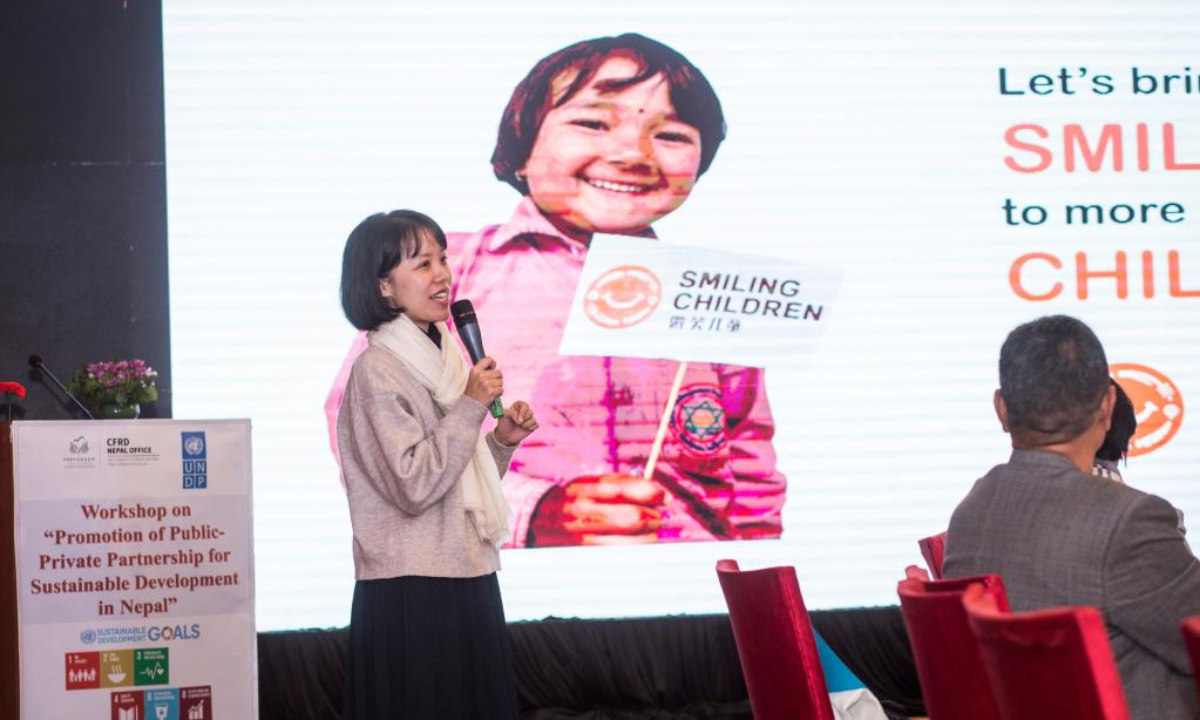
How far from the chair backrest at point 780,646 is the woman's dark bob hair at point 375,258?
947mm

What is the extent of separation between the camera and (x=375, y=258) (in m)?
2.61

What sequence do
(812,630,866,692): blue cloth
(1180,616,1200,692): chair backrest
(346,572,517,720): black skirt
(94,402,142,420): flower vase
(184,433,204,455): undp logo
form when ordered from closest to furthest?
1. (1180,616,1200,692): chair backrest
2. (812,630,866,692): blue cloth
3. (346,572,517,720): black skirt
4. (184,433,204,455): undp logo
5. (94,402,142,420): flower vase

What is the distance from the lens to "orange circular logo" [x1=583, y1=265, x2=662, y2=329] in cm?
479

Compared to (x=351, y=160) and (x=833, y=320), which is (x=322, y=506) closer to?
(x=351, y=160)

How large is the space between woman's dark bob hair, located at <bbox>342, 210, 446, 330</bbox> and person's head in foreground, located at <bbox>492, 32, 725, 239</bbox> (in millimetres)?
2160

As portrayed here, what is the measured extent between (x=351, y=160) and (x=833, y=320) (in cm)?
183

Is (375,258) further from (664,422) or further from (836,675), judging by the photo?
(664,422)

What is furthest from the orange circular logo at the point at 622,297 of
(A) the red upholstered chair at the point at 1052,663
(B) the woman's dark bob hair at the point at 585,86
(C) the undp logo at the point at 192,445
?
(A) the red upholstered chair at the point at 1052,663

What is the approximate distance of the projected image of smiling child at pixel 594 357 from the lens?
15.6ft

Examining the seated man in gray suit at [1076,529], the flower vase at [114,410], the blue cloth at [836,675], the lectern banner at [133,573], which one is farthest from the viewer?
the flower vase at [114,410]

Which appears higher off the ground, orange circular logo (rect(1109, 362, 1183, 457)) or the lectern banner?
orange circular logo (rect(1109, 362, 1183, 457))

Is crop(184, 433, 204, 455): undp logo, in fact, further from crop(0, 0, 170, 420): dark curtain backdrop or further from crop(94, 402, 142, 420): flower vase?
crop(0, 0, 170, 420): dark curtain backdrop

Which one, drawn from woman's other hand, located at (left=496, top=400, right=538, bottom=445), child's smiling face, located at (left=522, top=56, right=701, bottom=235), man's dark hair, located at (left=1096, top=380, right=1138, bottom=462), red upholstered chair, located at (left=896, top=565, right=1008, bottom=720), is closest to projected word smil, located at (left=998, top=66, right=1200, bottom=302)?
child's smiling face, located at (left=522, top=56, right=701, bottom=235)

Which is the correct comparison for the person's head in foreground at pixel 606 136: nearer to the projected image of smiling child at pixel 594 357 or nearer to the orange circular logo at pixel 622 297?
the projected image of smiling child at pixel 594 357
